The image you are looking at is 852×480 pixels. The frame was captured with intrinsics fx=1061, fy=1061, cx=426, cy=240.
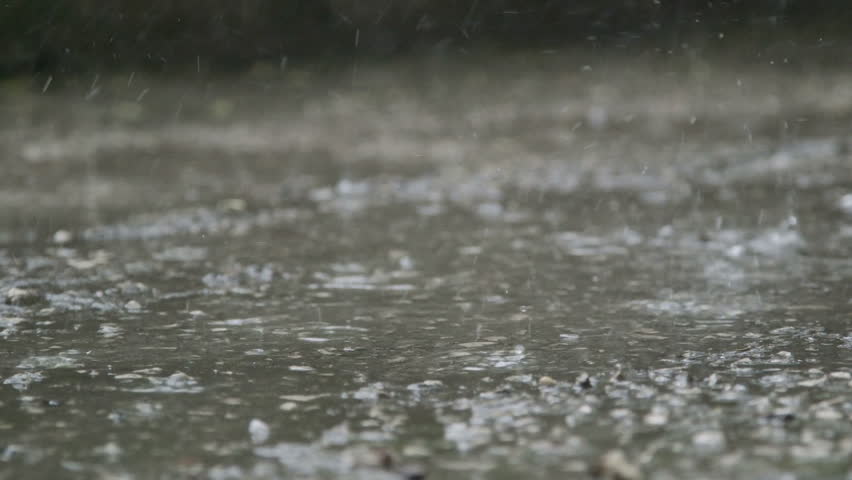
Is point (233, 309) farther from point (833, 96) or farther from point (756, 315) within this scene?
point (833, 96)

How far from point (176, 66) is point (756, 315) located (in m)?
9.09

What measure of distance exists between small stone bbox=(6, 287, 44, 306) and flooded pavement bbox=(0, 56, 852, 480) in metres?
0.03

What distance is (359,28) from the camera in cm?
1314

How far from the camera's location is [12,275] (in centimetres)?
509

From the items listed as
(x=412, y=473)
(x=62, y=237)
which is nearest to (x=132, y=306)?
(x=62, y=237)

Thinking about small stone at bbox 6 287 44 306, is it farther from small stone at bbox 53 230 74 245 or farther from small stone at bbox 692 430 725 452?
small stone at bbox 692 430 725 452

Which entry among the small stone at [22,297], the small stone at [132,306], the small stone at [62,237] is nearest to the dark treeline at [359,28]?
the small stone at [62,237]

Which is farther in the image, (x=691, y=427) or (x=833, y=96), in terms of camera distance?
(x=833, y=96)

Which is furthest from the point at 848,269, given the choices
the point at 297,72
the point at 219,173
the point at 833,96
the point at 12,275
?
the point at 297,72

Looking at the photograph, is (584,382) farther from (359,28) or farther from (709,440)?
(359,28)

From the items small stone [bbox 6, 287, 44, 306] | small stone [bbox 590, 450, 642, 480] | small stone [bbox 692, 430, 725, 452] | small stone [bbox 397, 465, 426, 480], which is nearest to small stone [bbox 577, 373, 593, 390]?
small stone [bbox 692, 430, 725, 452]

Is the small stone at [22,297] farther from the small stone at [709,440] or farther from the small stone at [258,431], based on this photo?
the small stone at [709,440]

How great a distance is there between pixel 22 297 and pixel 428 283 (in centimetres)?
180

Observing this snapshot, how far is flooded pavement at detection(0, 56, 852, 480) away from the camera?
273 cm
